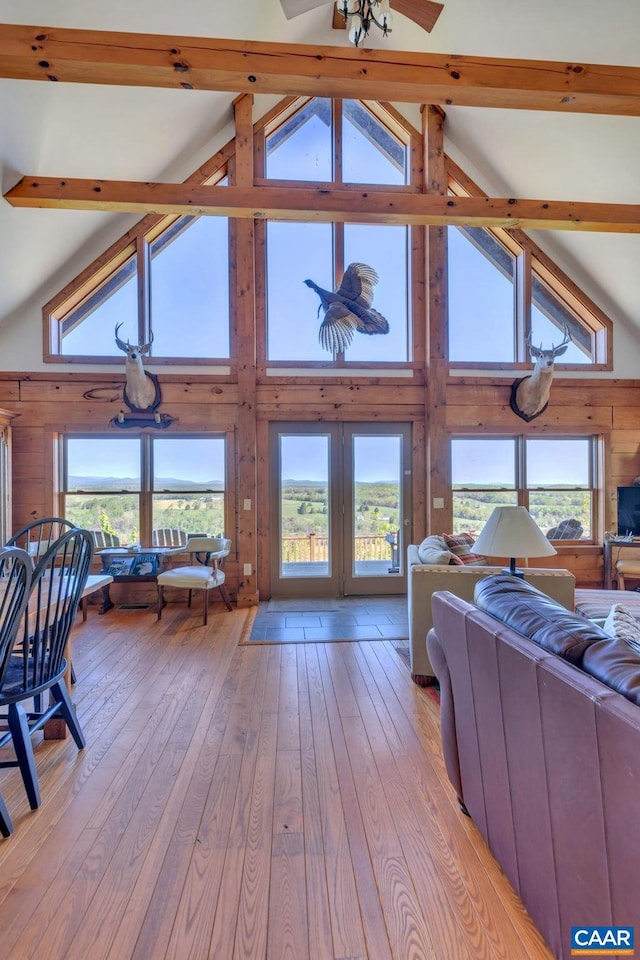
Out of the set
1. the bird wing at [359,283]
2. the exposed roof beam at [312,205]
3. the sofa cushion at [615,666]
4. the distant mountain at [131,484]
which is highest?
the exposed roof beam at [312,205]

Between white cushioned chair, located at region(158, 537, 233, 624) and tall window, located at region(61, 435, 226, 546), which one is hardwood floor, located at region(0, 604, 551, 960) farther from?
tall window, located at region(61, 435, 226, 546)

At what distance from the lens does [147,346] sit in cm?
476

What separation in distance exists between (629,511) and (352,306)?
13.5ft

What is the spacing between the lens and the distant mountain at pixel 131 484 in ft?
17.0

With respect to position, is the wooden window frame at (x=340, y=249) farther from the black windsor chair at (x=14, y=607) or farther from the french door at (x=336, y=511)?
the black windsor chair at (x=14, y=607)

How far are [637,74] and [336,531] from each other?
4474mm

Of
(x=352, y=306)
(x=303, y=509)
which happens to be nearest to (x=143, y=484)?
(x=303, y=509)

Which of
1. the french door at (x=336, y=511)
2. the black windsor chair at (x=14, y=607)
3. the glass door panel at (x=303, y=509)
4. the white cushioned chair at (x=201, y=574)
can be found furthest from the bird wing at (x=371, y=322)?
the black windsor chair at (x=14, y=607)

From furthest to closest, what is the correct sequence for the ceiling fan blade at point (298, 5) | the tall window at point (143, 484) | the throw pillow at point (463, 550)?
the tall window at point (143, 484)
the throw pillow at point (463, 550)
the ceiling fan blade at point (298, 5)

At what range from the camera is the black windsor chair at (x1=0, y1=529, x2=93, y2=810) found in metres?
1.83

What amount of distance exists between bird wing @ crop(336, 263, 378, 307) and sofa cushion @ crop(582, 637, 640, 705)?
13.6 feet

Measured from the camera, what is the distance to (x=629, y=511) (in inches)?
208

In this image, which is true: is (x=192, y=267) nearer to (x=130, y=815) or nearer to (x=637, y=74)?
(x=637, y=74)

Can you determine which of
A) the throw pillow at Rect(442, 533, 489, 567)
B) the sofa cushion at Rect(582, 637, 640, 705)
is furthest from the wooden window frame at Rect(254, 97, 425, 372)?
the sofa cushion at Rect(582, 637, 640, 705)
